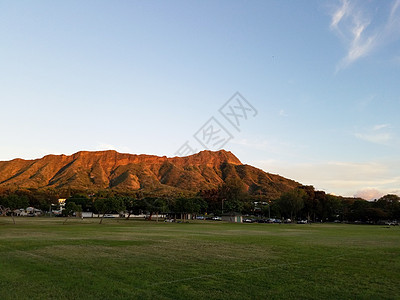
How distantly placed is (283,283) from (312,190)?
5174 inches

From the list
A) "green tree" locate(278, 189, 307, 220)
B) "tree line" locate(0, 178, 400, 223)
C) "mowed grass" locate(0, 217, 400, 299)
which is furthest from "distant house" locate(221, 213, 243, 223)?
"mowed grass" locate(0, 217, 400, 299)

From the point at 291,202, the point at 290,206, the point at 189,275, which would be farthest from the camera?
the point at 290,206

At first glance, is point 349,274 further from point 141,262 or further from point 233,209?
point 233,209

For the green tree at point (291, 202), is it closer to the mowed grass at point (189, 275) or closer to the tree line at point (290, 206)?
the tree line at point (290, 206)

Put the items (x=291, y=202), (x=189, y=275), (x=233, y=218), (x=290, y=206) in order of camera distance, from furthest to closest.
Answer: (x=290, y=206) < (x=291, y=202) < (x=233, y=218) < (x=189, y=275)

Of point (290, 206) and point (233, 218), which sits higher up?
point (290, 206)

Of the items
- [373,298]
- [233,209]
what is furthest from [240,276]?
[233,209]

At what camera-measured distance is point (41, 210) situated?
152500 millimetres

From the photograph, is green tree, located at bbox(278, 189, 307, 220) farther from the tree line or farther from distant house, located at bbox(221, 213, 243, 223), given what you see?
distant house, located at bbox(221, 213, 243, 223)

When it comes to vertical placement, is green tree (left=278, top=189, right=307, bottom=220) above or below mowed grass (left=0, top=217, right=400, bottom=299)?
above

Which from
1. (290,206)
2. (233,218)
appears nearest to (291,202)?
(290,206)

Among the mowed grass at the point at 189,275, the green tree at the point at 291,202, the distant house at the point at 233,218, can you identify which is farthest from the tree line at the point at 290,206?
the mowed grass at the point at 189,275

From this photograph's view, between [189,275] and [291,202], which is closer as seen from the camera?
[189,275]

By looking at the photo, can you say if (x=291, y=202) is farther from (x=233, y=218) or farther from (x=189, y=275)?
(x=189, y=275)
